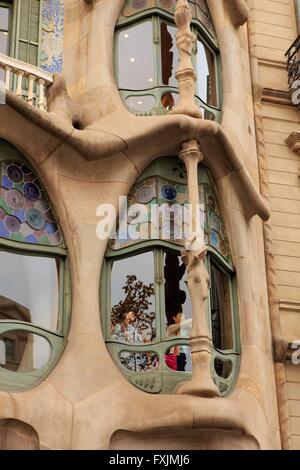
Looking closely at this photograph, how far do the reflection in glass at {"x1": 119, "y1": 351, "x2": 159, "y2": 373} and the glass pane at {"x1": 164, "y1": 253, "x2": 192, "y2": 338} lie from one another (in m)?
0.42

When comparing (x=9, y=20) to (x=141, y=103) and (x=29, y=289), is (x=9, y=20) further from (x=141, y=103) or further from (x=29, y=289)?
(x=29, y=289)

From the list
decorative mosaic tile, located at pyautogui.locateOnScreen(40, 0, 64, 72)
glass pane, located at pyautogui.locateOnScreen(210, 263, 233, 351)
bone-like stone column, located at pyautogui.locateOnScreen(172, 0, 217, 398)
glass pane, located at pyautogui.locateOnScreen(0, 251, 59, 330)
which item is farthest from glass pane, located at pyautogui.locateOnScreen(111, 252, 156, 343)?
decorative mosaic tile, located at pyautogui.locateOnScreen(40, 0, 64, 72)

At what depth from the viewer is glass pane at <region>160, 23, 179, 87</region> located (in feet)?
41.0

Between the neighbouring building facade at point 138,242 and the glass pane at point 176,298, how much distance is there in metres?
0.02

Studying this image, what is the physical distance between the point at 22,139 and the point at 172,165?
2273 mm

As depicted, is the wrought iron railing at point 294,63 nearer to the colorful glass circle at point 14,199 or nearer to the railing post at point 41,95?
the railing post at point 41,95

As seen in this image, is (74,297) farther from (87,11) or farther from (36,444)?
(87,11)

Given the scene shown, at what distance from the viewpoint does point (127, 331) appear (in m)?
10.8

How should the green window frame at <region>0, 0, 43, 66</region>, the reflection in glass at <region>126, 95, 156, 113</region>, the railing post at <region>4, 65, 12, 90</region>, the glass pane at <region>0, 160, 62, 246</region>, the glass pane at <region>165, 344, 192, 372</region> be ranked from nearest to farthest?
the glass pane at <region>165, 344, 192, 372</region> < the glass pane at <region>0, 160, 62, 246</region> < the railing post at <region>4, 65, 12, 90</region> < the reflection in glass at <region>126, 95, 156, 113</region> < the green window frame at <region>0, 0, 43, 66</region>

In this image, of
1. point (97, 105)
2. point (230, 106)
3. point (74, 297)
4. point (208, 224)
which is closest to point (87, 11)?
point (97, 105)

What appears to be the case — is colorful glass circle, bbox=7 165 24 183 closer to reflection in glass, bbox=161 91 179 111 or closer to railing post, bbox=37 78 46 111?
railing post, bbox=37 78 46 111

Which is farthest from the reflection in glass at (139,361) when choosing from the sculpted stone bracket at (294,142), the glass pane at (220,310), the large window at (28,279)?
the sculpted stone bracket at (294,142)

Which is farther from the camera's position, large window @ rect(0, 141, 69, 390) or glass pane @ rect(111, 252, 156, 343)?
glass pane @ rect(111, 252, 156, 343)
